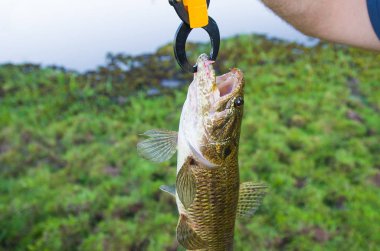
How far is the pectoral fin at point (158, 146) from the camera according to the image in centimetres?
175

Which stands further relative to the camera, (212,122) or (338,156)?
(338,156)

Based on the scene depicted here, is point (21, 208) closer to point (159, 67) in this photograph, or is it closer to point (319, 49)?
point (159, 67)

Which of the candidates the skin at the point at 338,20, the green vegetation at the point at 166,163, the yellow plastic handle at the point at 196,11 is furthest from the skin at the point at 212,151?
the green vegetation at the point at 166,163

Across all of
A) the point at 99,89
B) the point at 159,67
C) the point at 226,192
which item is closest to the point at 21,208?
the point at 99,89

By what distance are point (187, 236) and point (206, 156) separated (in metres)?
0.30

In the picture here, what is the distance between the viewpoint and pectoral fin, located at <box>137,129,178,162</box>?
1.75 metres

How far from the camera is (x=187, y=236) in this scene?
179 cm

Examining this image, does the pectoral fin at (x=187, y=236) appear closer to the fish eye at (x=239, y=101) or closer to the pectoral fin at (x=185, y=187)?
the pectoral fin at (x=185, y=187)

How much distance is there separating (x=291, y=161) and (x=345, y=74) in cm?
238

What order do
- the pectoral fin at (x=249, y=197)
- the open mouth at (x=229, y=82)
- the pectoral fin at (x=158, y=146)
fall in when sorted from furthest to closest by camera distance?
the pectoral fin at (x=249, y=197)
the pectoral fin at (x=158, y=146)
the open mouth at (x=229, y=82)

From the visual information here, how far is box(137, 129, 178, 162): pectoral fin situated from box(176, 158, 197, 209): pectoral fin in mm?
105

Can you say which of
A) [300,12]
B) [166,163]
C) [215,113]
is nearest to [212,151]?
[215,113]

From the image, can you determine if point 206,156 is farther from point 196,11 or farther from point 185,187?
point 196,11

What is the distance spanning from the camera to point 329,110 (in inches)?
225
